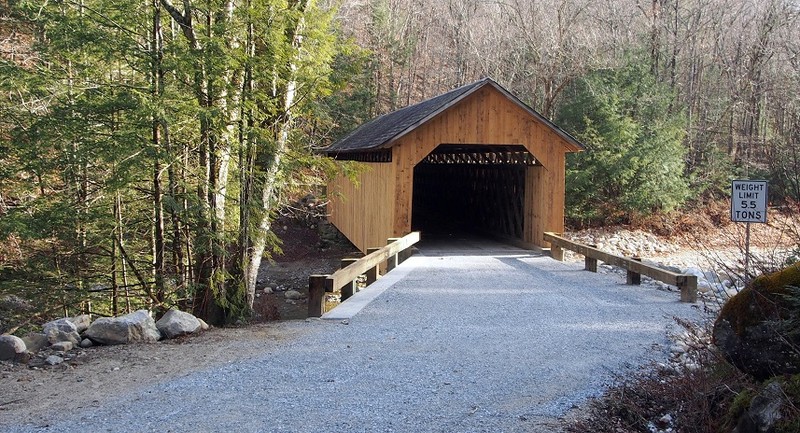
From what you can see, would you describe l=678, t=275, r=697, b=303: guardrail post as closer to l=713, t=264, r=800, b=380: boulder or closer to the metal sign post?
the metal sign post

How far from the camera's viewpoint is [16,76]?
931 cm

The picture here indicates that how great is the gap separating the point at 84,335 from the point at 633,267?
7289mm

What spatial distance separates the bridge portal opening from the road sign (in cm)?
831

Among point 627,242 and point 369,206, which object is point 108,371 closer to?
point 369,206

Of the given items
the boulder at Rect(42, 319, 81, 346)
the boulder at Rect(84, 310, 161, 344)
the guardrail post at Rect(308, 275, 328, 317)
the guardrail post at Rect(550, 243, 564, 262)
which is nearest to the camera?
the boulder at Rect(42, 319, 81, 346)

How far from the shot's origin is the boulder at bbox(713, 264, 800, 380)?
144 inches

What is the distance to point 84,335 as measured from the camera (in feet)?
22.1

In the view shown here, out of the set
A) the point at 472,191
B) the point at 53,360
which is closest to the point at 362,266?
the point at 53,360

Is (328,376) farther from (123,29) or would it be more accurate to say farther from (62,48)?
(62,48)

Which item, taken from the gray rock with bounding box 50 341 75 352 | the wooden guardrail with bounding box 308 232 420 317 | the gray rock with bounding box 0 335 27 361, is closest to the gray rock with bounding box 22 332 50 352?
the gray rock with bounding box 50 341 75 352

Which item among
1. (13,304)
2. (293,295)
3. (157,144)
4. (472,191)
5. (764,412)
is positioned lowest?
(293,295)

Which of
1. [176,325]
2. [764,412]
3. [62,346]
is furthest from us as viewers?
[176,325]

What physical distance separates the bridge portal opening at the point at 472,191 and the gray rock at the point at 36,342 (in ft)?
35.9

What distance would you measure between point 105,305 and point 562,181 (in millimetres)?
9366
